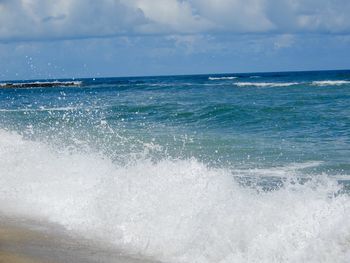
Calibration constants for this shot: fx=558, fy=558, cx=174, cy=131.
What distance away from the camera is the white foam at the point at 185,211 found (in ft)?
20.1

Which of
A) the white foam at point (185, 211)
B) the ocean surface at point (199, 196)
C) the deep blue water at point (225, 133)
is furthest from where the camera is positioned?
the deep blue water at point (225, 133)

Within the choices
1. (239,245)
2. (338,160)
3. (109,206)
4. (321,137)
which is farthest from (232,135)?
(239,245)

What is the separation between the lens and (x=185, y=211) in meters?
7.27

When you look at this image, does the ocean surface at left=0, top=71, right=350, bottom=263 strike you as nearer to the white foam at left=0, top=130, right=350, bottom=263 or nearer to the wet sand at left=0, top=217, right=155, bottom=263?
the white foam at left=0, top=130, right=350, bottom=263

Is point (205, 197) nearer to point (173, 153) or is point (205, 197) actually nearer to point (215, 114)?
point (173, 153)

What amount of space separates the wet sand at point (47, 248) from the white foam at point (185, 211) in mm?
288

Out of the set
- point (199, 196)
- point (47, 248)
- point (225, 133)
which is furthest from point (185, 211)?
point (225, 133)

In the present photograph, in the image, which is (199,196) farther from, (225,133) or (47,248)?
(225,133)

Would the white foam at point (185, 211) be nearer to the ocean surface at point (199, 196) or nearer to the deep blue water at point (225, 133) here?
the ocean surface at point (199, 196)

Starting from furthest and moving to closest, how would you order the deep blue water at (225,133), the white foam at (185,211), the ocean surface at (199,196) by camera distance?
1. the deep blue water at (225,133)
2. the ocean surface at (199,196)
3. the white foam at (185,211)

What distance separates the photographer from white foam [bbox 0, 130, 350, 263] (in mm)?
6117

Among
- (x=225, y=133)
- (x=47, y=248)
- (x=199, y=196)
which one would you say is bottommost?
(x=47, y=248)

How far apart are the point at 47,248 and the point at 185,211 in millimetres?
1810

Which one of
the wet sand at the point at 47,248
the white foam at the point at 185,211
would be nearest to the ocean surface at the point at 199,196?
the white foam at the point at 185,211
